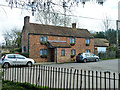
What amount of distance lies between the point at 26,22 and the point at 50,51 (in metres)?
6.47

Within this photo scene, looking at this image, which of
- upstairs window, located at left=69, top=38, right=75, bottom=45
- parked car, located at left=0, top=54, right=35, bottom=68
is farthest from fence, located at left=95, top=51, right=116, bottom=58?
parked car, located at left=0, top=54, right=35, bottom=68

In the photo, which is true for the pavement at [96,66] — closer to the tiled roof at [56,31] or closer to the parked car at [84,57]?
the parked car at [84,57]

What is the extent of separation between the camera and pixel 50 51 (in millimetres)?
25109

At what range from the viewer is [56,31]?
27.0 meters

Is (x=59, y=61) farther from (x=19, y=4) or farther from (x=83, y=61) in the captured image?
(x=19, y=4)

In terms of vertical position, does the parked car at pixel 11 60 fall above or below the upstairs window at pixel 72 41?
below

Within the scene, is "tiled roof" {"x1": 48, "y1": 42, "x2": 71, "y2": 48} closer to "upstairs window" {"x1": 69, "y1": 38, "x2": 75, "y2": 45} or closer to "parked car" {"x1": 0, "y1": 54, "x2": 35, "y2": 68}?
"upstairs window" {"x1": 69, "y1": 38, "x2": 75, "y2": 45}

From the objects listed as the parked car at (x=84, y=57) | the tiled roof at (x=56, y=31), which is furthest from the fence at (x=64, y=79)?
the tiled roof at (x=56, y=31)

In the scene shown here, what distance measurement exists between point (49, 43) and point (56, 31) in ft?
11.0

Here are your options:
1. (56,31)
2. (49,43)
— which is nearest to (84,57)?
(49,43)

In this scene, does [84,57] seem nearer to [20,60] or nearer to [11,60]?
[20,60]

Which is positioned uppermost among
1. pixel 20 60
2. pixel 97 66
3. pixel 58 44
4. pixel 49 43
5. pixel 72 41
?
pixel 72 41

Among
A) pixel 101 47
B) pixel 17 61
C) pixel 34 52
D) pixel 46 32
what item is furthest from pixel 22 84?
pixel 101 47

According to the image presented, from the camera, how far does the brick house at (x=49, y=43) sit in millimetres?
23641
